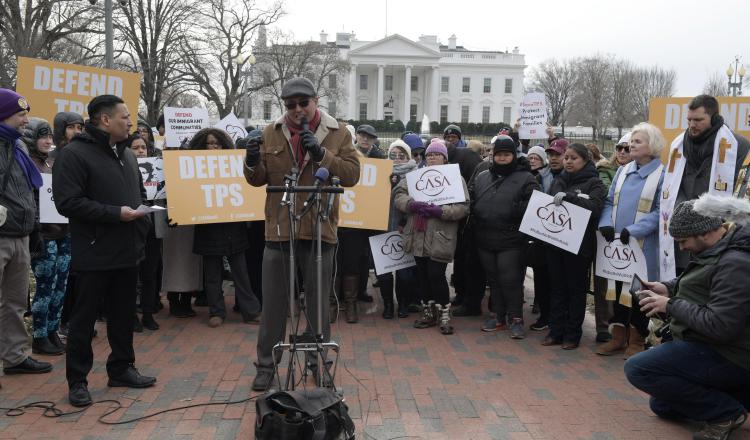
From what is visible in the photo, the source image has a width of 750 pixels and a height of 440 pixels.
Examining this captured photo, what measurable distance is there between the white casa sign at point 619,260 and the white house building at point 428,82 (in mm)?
85057

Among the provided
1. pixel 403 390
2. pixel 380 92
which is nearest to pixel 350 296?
pixel 403 390

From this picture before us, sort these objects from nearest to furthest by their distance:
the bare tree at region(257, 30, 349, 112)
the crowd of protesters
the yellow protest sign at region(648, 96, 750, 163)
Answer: the crowd of protesters → the yellow protest sign at region(648, 96, 750, 163) → the bare tree at region(257, 30, 349, 112)

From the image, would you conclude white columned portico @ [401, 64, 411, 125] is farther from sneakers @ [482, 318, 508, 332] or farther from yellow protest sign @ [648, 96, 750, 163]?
sneakers @ [482, 318, 508, 332]

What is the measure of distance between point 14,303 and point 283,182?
255cm

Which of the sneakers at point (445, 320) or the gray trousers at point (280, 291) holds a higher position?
the gray trousers at point (280, 291)

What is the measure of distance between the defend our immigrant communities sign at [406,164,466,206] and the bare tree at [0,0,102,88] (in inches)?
810

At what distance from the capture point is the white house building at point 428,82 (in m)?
92.6

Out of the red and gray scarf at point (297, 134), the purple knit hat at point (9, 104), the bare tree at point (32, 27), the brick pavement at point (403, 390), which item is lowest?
the brick pavement at point (403, 390)

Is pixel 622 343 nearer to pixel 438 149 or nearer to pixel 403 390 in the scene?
pixel 403 390

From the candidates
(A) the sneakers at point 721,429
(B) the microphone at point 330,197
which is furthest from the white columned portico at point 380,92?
(A) the sneakers at point 721,429

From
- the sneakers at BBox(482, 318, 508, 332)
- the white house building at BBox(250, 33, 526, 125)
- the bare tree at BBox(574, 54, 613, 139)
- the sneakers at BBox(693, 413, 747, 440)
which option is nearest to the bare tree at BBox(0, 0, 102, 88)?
the sneakers at BBox(482, 318, 508, 332)

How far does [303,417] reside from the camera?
3.90m

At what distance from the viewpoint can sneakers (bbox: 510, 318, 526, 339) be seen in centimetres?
686

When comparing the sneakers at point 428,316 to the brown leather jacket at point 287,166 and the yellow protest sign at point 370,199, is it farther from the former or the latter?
the brown leather jacket at point 287,166
